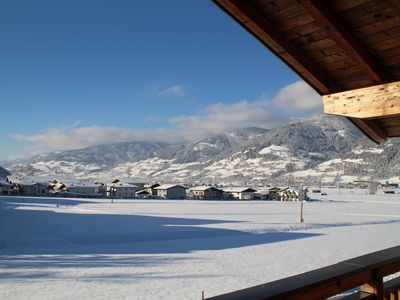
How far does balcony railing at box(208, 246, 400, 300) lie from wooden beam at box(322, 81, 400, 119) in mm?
2267

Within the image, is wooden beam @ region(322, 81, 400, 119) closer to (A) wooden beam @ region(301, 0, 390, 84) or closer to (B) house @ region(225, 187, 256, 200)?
(A) wooden beam @ region(301, 0, 390, 84)

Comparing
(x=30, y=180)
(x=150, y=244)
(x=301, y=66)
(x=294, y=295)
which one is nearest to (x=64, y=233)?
(x=150, y=244)

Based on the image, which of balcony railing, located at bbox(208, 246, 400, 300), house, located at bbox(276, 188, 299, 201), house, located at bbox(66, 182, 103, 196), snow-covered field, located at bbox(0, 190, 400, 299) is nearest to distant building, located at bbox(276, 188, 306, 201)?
house, located at bbox(276, 188, 299, 201)

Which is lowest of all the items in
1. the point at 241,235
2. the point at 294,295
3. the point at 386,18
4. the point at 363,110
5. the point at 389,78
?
the point at 241,235

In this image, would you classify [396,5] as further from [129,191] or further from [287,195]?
[287,195]

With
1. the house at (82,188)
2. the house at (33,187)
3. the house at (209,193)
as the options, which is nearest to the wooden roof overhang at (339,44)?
the house at (209,193)

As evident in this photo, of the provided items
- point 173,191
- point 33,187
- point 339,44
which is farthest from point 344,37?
point 33,187

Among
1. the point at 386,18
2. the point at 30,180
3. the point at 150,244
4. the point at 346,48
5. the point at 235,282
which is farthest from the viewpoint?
the point at 30,180

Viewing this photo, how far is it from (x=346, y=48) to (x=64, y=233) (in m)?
22.5

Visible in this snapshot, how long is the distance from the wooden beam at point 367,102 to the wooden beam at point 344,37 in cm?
17

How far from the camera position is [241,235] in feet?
77.0

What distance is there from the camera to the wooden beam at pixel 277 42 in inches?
172

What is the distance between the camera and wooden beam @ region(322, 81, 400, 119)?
507 cm

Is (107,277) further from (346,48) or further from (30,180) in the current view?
(30,180)
